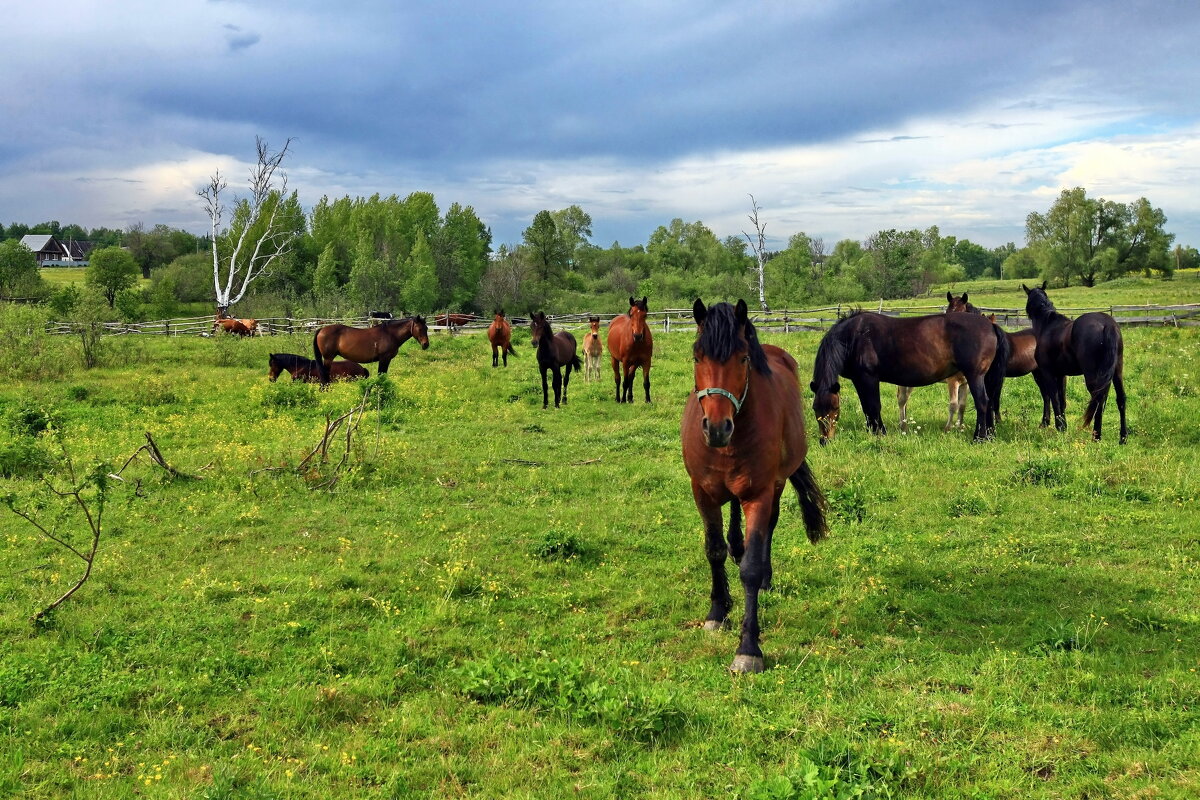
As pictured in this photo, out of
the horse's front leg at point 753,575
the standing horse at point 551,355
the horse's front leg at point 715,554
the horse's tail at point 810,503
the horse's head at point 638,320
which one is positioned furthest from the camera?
the standing horse at point 551,355

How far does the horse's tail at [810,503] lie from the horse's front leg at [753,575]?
1608 millimetres

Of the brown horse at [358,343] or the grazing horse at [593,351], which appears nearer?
the brown horse at [358,343]

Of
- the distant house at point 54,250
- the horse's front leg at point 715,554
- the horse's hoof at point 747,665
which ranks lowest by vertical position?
the horse's hoof at point 747,665

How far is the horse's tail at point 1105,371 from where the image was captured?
1227cm

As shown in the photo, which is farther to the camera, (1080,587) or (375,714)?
(1080,587)

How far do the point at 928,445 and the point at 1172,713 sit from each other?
7860 millimetres

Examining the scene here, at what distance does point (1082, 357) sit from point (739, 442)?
10.7 meters

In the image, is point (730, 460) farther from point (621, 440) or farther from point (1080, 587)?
point (621, 440)

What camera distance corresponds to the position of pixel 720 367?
4762 millimetres

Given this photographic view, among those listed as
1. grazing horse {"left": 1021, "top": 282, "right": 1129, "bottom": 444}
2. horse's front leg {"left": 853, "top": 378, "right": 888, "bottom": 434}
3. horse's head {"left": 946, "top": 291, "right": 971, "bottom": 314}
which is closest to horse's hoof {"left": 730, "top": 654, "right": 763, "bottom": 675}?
horse's front leg {"left": 853, "top": 378, "right": 888, "bottom": 434}

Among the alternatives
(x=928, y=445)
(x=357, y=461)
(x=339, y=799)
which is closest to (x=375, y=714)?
(x=339, y=799)

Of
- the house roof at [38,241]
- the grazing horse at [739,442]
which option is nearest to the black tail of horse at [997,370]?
the grazing horse at [739,442]

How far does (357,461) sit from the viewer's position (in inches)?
412

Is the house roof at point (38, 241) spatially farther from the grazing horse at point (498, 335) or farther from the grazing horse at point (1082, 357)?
the grazing horse at point (1082, 357)
